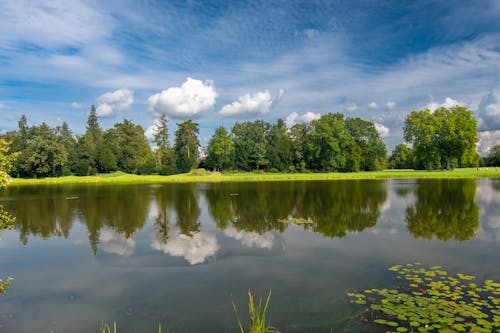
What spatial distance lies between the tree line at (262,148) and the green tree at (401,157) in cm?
1613

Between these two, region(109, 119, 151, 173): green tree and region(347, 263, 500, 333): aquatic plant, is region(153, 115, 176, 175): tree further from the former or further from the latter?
region(347, 263, 500, 333): aquatic plant

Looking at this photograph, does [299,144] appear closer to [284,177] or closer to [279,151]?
[279,151]

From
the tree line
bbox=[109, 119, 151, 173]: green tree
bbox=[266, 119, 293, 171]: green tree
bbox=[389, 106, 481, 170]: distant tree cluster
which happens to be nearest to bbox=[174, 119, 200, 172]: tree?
the tree line

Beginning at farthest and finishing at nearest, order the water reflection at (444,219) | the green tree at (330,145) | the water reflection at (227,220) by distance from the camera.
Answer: the green tree at (330,145) < the water reflection at (444,219) < the water reflection at (227,220)

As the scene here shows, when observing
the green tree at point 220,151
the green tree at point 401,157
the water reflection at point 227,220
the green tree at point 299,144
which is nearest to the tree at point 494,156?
the green tree at point 401,157

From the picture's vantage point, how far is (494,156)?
107812 millimetres

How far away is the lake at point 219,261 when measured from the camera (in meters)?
6.94

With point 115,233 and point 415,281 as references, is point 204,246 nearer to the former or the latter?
point 115,233

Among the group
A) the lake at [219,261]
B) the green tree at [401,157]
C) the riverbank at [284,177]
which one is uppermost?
the green tree at [401,157]

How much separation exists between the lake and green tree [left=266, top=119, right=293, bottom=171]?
67.3 metres

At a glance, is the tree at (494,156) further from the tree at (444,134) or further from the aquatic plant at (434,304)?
the aquatic plant at (434,304)

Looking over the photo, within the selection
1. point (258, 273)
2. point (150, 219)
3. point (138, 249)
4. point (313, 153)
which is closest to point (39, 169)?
point (313, 153)

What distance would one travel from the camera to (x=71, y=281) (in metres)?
9.27

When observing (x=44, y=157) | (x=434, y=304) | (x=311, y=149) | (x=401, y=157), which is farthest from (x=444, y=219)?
(x=401, y=157)
